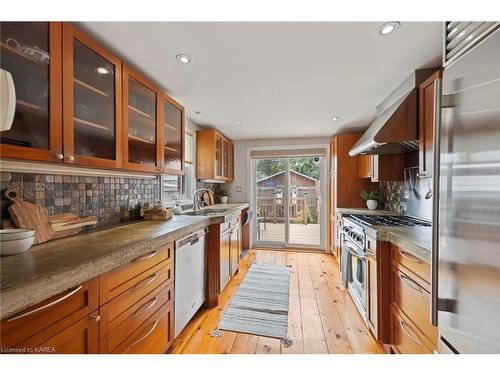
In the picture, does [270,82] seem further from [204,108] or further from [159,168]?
[159,168]

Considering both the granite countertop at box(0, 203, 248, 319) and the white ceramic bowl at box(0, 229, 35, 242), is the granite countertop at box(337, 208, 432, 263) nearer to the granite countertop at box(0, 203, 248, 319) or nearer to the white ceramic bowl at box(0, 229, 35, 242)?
the granite countertop at box(0, 203, 248, 319)

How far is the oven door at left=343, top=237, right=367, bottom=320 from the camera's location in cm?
196

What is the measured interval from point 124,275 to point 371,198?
3299 mm

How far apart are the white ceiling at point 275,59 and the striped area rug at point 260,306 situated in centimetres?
222

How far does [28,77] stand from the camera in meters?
0.97

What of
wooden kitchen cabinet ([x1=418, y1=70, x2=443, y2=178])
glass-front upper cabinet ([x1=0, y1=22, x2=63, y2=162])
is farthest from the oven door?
glass-front upper cabinet ([x1=0, y1=22, x2=63, y2=162])

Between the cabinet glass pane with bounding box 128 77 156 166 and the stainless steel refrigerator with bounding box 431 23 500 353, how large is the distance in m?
1.84

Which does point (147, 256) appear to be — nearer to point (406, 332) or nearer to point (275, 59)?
point (275, 59)

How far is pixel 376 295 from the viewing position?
166 centimetres

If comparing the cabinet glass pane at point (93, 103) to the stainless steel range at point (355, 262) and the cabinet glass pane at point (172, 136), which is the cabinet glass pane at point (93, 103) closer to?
the cabinet glass pane at point (172, 136)

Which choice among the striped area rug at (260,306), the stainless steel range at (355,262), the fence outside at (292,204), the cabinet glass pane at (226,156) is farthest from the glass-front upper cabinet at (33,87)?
the fence outside at (292,204)

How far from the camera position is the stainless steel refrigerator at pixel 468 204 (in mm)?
645

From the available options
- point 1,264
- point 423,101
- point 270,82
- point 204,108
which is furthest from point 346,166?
point 1,264
